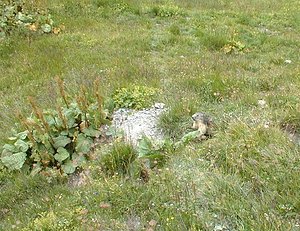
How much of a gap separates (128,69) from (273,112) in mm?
3969

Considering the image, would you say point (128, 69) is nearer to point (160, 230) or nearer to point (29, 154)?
point (29, 154)

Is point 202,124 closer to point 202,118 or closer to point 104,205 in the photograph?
point 202,118

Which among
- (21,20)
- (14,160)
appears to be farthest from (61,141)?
(21,20)

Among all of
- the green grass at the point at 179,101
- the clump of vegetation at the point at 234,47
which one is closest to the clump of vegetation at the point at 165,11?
the green grass at the point at 179,101

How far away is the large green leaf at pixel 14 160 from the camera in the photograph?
6152 millimetres

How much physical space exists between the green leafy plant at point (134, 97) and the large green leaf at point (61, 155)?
1.55 meters

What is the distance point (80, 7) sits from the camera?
1435 centimetres

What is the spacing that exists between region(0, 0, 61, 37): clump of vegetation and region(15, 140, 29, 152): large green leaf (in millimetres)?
6344

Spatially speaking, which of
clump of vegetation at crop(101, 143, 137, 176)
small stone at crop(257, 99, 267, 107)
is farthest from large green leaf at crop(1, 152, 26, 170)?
small stone at crop(257, 99, 267, 107)

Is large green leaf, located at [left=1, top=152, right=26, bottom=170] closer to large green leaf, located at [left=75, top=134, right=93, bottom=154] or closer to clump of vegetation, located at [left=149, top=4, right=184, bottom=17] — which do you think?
large green leaf, located at [left=75, top=134, right=93, bottom=154]

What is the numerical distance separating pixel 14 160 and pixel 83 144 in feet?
3.22

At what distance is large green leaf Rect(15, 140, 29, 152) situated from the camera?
6.30 metres

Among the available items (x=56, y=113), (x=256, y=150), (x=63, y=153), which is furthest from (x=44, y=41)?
(x=256, y=150)

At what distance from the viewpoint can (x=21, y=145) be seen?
6.33 meters
